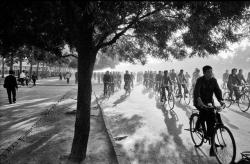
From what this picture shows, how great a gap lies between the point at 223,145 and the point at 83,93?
9.22 feet

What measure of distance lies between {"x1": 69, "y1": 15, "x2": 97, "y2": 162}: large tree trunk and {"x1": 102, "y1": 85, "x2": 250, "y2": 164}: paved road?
39.8 inches

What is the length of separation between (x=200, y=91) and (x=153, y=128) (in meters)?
2.87

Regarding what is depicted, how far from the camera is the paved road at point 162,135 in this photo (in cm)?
578

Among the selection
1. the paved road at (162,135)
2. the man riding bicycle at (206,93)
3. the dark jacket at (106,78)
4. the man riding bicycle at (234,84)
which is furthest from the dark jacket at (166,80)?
the man riding bicycle at (206,93)

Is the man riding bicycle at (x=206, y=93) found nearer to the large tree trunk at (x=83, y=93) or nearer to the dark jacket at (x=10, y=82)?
the large tree trunk at (x=83, y=93)

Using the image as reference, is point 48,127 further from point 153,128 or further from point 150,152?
point 150,152

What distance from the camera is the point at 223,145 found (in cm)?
550

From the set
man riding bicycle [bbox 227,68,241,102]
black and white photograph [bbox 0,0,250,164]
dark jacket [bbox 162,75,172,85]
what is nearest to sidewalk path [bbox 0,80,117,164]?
black and white photograph [bbox 0,0,250,164]

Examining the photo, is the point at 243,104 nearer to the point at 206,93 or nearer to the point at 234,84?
the point at 234,84

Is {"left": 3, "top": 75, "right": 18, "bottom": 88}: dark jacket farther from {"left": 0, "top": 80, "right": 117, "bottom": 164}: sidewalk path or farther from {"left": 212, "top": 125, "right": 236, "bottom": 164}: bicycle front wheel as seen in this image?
{"left": 212, "top": 125, "right": 236, "bottom": 164}: bicycle front wheel

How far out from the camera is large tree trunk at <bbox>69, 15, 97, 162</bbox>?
5.28 m

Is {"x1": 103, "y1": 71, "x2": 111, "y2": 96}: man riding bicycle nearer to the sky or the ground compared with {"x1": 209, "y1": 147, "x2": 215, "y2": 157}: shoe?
nearer to the sky

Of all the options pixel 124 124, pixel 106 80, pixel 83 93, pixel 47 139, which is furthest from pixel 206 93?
pixel 106 80

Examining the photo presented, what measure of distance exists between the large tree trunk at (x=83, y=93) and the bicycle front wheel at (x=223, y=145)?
2469 mm
